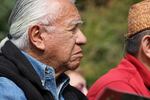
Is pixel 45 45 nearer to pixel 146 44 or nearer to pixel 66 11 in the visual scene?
pixel 66 11

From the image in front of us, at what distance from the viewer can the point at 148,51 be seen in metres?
5.62

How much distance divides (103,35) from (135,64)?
877 cm

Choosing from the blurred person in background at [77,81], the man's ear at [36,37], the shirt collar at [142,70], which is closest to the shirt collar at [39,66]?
the man's ear at [36,37]

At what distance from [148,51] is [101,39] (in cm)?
849

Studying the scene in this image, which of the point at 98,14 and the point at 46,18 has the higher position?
the point at 46,18

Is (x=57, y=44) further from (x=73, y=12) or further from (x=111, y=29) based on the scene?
(x=111, y=29)

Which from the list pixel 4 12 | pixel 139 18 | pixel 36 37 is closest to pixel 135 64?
pixel 139 18

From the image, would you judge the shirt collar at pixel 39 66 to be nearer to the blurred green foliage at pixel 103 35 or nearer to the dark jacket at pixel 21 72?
the dark jacket at pixel 21 72

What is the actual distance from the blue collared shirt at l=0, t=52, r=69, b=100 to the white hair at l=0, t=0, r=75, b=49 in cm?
15

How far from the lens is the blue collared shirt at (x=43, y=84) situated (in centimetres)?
466

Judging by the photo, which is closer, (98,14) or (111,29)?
(111,29)

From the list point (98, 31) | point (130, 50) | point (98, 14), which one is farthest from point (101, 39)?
point (130, 50)

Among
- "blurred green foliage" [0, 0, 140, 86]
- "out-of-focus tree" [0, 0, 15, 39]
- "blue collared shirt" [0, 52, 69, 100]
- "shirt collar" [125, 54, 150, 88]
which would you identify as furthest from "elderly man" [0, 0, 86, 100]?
"blurred green foliage" [0, 0, 140, 86]

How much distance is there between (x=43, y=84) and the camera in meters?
4.96
